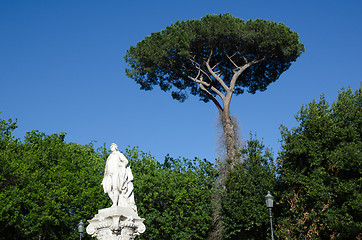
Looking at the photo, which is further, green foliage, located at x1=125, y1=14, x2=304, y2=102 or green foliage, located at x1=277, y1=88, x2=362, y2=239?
green foliage, located at x1=125, y1=14, x2=304, y2=102

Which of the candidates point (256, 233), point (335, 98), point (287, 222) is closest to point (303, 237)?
point (287, 222)

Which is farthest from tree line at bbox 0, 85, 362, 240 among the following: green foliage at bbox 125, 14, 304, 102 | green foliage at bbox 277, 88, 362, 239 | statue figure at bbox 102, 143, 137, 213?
statue figure at bbox 102, 143, 137, 213

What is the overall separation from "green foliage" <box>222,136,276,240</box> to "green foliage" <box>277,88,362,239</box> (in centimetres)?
88

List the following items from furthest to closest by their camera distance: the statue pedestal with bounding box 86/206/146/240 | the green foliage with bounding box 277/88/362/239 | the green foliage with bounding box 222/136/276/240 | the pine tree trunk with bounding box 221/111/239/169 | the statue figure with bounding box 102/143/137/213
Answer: the pine tree trunk with bounding box 221/111/239/169, the green foliage with bounding box 222/136/276/240, the green foliage with bounding box 277/88/362/239, the statue figure with bounding box 102/143/137/213, the statue pedestal with bounding box 86/206/146/240

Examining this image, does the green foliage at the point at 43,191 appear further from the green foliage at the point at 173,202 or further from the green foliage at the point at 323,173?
the green foliage at the point at 323,173

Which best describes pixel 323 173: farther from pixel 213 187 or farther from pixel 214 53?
pixel 214 53

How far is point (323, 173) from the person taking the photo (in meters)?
17.9

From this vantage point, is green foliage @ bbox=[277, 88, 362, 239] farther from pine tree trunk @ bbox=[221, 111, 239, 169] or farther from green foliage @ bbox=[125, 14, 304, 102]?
green foliage @ bbox=[125, 14, 304, 102]

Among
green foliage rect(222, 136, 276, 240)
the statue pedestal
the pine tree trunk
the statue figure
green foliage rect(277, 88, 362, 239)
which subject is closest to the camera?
the statue pedestal

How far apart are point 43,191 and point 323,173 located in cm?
1305

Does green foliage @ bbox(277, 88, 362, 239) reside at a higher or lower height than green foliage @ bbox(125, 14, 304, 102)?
lower

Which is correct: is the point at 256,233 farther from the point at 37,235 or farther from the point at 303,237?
the point at 37,235

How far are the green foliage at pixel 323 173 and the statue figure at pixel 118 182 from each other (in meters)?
9.12

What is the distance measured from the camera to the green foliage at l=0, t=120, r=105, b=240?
66.6 feet
